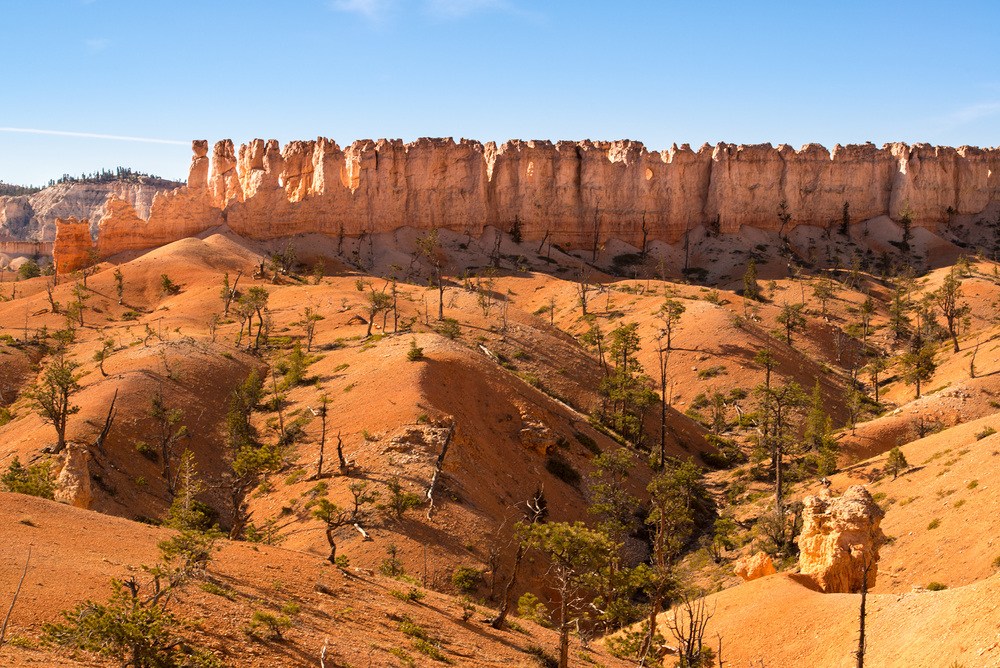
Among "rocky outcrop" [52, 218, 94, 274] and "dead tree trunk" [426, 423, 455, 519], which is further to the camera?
"rocky outcrop" [52, 218, 94, 274]

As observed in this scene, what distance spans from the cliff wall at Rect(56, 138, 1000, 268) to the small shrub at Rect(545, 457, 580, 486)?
5819 centimetres

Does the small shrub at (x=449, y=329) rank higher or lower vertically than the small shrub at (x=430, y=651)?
higher

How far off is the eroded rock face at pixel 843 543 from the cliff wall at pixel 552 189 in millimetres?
74678

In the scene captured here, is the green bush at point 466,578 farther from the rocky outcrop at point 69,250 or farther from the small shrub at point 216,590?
the rocky outcrop at point 69,250

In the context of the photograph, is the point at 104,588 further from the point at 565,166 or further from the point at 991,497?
the point at 565,166

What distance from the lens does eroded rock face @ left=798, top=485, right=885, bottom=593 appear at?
90.9 ft

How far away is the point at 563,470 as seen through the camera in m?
43.8

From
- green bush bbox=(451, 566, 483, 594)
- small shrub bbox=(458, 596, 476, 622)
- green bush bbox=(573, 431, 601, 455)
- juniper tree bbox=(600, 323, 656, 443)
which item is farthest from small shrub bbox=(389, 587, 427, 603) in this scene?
juniper tree bbox=(600, 323, 656, 443)

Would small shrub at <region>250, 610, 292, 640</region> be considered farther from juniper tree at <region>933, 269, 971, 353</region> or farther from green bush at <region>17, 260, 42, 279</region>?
green bush at <region>17, 260, 42, 279</region>

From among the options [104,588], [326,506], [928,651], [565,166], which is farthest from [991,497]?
[565,166]

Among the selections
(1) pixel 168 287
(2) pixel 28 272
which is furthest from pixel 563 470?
(2) pixel 28 272

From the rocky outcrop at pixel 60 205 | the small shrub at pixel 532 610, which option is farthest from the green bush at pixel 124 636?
the rocky outcrop at pixel 60 205

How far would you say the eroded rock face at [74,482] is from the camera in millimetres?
31266

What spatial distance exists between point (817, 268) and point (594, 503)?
69.1 m
